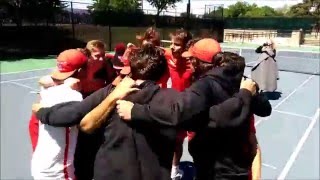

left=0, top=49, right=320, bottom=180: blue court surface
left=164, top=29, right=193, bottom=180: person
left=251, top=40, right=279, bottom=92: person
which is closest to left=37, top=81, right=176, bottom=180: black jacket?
left=164, top=29, right=193, bottom=180: person

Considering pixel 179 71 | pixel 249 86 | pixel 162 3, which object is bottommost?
pixel 179 71

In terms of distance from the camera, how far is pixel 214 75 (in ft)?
6.80

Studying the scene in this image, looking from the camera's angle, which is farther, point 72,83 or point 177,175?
point 177,175

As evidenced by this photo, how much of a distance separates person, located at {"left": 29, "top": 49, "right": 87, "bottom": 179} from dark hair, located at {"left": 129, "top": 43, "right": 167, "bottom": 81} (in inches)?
18.9

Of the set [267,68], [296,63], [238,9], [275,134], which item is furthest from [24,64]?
[238,9]

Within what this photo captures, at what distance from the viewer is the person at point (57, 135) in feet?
7.30

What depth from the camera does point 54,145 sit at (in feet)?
7.44

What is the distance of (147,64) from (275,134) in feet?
16.1

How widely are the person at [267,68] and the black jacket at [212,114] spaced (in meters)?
7.20

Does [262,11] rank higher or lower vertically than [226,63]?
higher

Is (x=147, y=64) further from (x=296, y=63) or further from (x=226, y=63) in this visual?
(x=296, y=63)

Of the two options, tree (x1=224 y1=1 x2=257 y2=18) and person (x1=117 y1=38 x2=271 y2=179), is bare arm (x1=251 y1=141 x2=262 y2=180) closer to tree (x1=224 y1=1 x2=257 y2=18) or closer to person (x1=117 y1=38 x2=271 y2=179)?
person (x1=117 y1=38 x2=271 y2=179)

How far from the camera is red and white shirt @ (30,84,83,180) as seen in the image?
222cm

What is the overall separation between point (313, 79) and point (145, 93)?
1265cm
